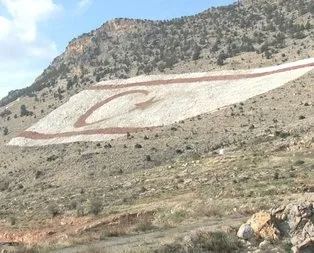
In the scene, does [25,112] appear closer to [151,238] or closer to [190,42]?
[190,42]

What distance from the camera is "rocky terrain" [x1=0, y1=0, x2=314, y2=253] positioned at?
15.3m

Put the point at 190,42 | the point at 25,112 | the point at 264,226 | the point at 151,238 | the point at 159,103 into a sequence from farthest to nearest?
the point at 190,42
the point at 25,112
the point at 159,103
the point at 151,238
the point at 264,226

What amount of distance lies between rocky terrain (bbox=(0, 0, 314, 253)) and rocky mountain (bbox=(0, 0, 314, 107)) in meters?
0.47

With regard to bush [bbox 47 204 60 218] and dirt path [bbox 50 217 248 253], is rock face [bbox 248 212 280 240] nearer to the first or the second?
dirt path [bbox 50 217 248 253]

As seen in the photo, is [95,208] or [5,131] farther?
[5,131]

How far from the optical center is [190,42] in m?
85.3

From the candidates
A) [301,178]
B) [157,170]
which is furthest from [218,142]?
[301,178]

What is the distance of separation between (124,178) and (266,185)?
12489mm

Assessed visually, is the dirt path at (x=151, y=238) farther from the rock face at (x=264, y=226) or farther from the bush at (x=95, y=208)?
the bush at (x=95, y=208)

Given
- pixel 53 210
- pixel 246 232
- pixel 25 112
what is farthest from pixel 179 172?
pixel 25 112

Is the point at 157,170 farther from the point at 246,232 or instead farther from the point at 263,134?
the point at 246,232

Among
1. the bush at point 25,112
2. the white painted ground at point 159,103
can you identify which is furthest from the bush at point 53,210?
the bush at point 25,112

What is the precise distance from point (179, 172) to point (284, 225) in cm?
1665

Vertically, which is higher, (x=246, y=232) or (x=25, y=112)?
(x=25, y=112)
